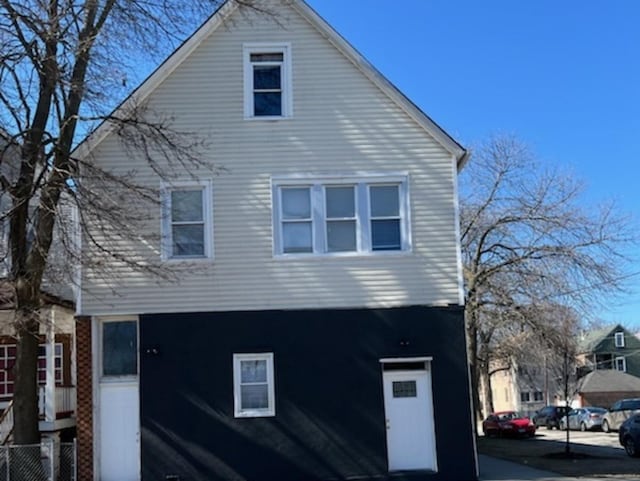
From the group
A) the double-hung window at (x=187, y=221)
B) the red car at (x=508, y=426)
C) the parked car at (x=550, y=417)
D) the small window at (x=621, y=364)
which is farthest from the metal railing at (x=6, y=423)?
the small window at (x=621, y=364)

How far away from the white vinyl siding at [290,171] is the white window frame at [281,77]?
0.39 ft

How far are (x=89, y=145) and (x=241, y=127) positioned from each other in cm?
328

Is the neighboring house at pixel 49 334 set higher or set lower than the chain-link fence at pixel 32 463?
higher

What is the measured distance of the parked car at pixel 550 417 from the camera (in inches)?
2039

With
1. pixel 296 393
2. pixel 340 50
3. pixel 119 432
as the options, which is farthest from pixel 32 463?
pixel 340 50

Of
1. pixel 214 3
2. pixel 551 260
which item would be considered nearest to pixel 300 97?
pixel 214 3

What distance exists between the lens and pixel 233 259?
16547mm

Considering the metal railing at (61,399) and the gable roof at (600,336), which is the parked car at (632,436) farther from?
the gable roof at (600,336)

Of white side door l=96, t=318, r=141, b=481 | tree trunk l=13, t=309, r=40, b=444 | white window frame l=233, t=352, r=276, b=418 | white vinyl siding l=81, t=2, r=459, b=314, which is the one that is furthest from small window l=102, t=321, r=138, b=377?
white window frame l=233, t=352, r=276, b=418

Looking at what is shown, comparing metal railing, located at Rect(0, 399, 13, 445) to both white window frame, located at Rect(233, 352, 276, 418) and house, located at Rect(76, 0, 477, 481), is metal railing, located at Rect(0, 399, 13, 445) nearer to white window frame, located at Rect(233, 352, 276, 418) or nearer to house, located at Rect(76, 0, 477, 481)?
house, located at Rect(76, 0, 477, 481)

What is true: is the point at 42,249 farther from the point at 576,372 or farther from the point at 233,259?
the point at 576,372

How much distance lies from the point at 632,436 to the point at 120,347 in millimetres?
16028

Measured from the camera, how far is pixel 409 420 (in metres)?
16.5

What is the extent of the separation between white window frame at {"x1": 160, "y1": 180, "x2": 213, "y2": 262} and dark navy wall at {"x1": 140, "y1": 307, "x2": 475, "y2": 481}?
4.11 ft
